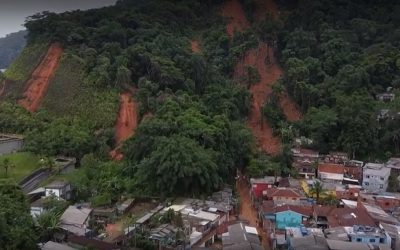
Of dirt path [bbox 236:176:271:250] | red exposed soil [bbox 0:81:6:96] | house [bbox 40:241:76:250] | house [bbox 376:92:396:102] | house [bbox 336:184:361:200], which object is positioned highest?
red exposed soil [bbox 0:81:6:96]

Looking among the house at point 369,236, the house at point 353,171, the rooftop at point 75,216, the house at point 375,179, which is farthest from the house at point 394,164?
the rooftop at point 75,216

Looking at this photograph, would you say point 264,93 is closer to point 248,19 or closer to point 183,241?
point 248,19

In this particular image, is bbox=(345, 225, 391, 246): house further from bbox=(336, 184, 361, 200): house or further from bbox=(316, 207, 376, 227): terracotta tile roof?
bbox=(336, 184, 361, 200): house

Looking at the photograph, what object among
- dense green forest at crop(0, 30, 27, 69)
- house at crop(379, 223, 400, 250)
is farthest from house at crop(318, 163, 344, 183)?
dense green forest at crop(0, 30, 27, 69)

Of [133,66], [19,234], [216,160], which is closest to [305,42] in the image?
[133,66]

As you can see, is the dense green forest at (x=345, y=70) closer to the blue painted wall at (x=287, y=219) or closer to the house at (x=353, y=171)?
the house at (x=353, y=171)
